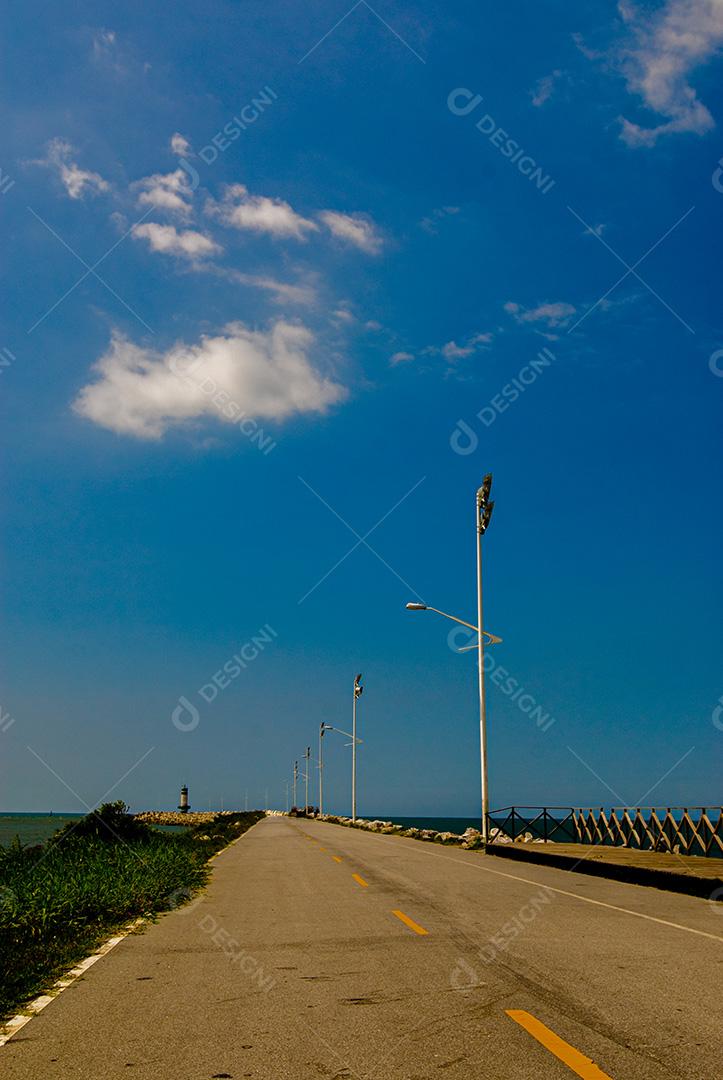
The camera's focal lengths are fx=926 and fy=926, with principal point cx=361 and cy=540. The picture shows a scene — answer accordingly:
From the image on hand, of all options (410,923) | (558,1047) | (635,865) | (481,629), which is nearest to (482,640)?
(481,629)

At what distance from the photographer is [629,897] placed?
1491 centimetres

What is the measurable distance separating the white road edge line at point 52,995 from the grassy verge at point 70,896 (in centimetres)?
12

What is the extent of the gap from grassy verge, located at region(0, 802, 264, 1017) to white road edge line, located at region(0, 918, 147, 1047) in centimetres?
12

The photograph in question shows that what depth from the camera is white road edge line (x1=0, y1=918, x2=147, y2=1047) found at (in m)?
6.41

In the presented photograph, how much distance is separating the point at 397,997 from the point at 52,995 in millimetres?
2797

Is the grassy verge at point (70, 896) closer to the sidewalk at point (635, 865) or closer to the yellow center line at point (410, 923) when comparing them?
the yellow center line at point (410, 923)

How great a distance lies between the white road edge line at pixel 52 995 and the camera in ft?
21.0

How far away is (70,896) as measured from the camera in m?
11.8

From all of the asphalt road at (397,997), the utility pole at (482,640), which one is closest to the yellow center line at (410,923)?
the asphalt road at (397,997)

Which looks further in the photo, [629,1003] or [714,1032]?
[629,1003]

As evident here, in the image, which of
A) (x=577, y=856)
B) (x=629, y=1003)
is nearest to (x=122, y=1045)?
(x=629, y=1003)

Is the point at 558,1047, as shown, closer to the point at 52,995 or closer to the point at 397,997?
the point at 397,997

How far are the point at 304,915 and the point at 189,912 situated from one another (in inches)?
68.9

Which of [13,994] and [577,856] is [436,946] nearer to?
[13,994]
